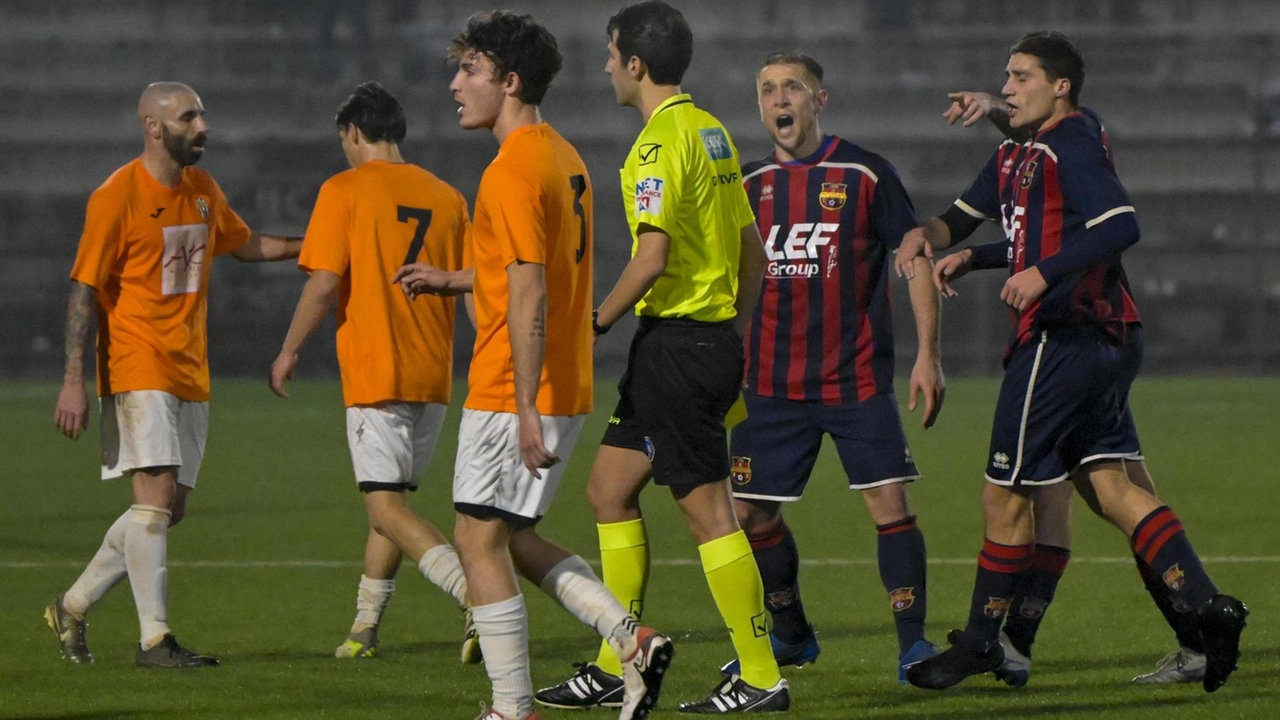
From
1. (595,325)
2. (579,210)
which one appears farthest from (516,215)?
(595,325)

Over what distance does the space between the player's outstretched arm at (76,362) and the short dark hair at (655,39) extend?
1.88 meters

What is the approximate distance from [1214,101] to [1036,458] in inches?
748

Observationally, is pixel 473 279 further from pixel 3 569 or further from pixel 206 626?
pixel 3 569

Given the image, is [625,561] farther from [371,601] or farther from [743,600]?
[371,601]

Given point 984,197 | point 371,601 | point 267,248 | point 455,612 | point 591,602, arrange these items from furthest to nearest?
1. point 455,612
2. point 267,248
3. point 371,601
4. point 984,197
5. point 591,602

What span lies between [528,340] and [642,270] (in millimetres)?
407

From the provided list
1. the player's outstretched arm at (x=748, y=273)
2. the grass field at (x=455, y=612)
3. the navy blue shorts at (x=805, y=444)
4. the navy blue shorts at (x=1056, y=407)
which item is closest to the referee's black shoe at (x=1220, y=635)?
the grass field at (x=455, y=612)

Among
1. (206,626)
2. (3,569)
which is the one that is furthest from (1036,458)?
(3,569)

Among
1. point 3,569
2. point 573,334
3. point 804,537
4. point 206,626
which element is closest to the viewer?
point 573,334

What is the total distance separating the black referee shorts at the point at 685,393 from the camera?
425cm

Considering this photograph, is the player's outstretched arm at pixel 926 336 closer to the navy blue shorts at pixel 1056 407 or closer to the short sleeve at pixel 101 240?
the navy blue shorts at pixel 1056 407

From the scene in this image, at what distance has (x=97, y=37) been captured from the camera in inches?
902

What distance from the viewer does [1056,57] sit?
4656mm

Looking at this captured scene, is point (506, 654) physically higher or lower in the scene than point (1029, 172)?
lower
